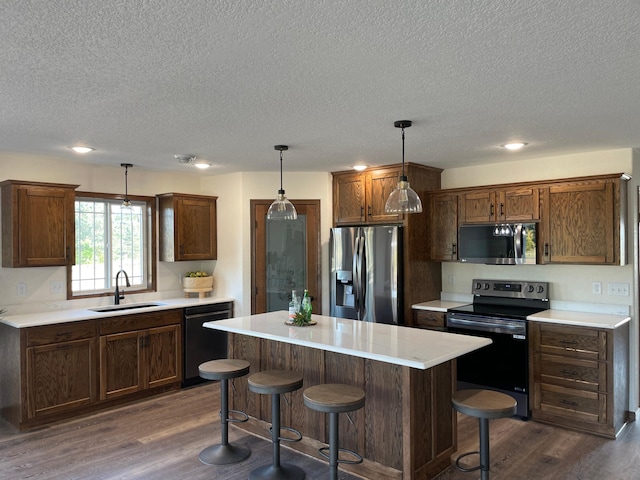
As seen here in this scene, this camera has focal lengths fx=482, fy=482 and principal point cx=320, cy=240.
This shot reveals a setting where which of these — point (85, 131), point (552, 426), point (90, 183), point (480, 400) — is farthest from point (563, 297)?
point (90, 183)

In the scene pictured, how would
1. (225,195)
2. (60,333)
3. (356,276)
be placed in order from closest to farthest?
(60,333)
(356,276)
(225,195)

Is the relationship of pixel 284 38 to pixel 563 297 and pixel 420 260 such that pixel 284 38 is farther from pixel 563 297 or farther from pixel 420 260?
pixel 563 297

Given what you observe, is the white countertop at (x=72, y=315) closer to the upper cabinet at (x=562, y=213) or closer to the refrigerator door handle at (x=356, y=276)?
A: the refrigerator door handle at (x=356, y=276)

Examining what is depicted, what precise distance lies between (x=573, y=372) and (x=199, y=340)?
11.6 feet

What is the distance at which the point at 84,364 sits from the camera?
423 cm

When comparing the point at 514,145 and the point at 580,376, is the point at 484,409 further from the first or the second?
the point at 514,145

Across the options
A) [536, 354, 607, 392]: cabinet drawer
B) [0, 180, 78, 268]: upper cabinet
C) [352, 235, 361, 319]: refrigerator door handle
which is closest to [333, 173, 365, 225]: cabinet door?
[352, 235, 361, 319]: refrigerator door handle

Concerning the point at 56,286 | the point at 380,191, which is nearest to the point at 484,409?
the point at 380,191

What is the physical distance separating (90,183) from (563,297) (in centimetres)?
477

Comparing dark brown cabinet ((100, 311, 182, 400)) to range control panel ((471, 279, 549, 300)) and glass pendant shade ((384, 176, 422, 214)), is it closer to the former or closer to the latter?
glass pendant shade ((384, 176, 422, 214))

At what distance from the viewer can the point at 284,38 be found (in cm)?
191

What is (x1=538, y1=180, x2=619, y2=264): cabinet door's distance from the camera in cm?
399

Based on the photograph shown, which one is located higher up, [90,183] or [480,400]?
[90,183]

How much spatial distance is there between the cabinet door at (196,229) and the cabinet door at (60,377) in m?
1.46
